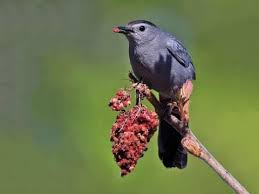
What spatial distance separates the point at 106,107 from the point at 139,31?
16.7 inches

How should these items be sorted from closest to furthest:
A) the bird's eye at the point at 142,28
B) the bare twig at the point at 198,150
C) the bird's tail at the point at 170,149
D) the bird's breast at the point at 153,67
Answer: the bare twig at the point at 198,150, the bird's tail at the point at 170,149, the bird's breast at the point at 153,67, the bird's eye at the point at 142,28

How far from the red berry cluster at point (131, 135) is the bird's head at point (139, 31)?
1.47 m

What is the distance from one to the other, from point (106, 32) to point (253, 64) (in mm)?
1051

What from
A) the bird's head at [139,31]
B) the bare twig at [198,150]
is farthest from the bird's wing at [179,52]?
the bare twig at [198,150]

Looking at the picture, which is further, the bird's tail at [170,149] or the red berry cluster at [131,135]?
the bird's tail at [170,149]

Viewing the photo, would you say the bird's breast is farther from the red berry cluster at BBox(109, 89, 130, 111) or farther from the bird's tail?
the red berry cluster at BBox(109, 89, 130, 111)

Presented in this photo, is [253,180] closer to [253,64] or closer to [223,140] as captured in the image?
[223,140]

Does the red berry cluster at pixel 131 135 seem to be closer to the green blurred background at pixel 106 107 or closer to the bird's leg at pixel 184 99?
the bird's leg at pixel 184 99

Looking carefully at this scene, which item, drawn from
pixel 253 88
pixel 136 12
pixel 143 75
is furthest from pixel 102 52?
pixel 253 88

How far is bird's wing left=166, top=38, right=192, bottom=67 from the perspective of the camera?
140 inches

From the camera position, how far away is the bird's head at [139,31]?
3629 millimetres

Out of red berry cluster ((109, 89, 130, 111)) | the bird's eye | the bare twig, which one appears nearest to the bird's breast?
the bird's eye

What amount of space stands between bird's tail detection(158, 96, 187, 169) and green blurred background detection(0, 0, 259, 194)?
0.19 meters

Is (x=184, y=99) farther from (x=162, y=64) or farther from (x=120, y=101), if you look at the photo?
(x=162, y=64)
